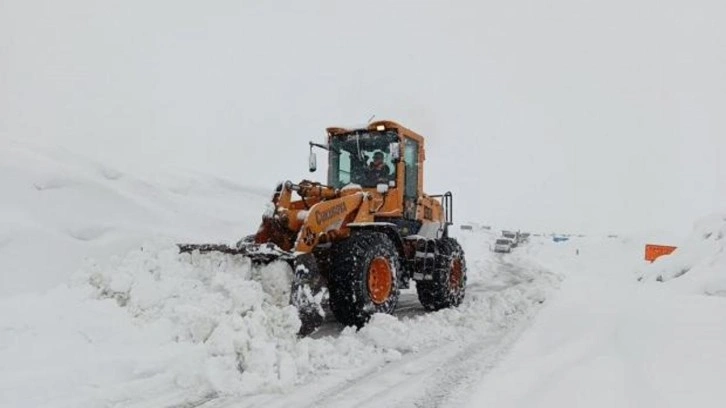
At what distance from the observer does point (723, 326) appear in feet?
17.7

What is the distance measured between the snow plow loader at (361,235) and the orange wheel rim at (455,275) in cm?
2

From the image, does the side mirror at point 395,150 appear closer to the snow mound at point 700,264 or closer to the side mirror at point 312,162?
the side mirror at point 312,162

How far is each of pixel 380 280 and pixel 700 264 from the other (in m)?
6.55

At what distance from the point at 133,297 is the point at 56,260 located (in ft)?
10.1

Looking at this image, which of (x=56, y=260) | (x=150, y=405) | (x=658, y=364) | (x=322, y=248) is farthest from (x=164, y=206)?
(x=658, y=364)

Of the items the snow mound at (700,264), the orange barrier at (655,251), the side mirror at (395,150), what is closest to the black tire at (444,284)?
the side mirror at (395,150)

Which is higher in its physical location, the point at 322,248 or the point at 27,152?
the point at 27,152

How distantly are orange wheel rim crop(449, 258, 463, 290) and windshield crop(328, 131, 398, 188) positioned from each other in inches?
75.8

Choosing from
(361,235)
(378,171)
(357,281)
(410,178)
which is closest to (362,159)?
(378,171)

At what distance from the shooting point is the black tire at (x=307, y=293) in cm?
553

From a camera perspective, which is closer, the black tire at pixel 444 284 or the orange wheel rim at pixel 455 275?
the black tire at pixel 444 284

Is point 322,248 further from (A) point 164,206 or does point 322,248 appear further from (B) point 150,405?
(A) point 164,206

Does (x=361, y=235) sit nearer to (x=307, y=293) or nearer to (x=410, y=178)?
(x=307, y=293)

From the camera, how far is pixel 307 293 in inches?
222
